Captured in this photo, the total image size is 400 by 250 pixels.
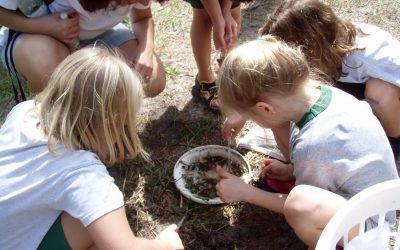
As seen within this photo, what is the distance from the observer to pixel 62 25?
1797 millimetres

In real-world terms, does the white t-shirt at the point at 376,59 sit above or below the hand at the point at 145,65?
above

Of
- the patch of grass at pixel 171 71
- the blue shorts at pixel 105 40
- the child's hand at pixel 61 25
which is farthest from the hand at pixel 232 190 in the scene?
the patch of grass at pixel 171 71

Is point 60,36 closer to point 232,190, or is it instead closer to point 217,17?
point 217,17

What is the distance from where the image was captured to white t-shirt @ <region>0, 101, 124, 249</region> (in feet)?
3.89

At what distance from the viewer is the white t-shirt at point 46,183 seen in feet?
3.89

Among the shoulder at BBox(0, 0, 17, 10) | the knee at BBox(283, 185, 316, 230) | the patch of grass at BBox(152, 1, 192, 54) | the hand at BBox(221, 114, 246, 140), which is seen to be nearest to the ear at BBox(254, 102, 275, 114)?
the knee at BBox(283, 185, 316, 230)

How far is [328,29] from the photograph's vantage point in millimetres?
1672

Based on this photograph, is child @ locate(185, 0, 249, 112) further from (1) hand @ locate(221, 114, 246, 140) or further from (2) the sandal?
(1) hand @ locate(221, 114, 246, 140)

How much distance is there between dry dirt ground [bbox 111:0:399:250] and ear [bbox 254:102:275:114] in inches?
19.7

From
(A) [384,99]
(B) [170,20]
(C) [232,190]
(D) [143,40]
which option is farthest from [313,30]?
(B) [170,20]

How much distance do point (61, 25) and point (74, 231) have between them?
2.79 ft

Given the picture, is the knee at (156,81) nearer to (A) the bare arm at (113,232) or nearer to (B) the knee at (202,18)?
(B) the knee at (202,18)

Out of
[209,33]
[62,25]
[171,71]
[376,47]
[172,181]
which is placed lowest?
[172,181]

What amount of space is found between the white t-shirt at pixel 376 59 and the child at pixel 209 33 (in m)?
0.50
